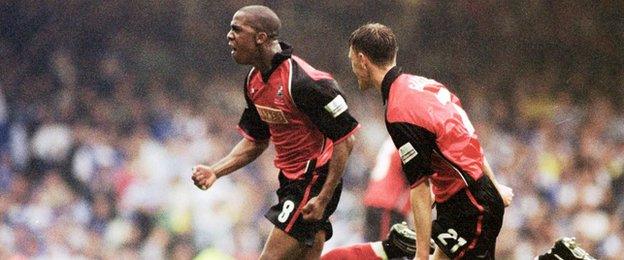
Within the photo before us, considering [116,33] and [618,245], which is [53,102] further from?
[618,245]

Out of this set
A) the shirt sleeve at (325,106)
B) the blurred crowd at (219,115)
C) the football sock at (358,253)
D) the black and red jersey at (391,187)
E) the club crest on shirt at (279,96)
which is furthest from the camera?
the blurred crowd at (219,115)

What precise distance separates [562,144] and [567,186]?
0.35m

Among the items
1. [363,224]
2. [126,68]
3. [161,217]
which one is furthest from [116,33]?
[363,224]

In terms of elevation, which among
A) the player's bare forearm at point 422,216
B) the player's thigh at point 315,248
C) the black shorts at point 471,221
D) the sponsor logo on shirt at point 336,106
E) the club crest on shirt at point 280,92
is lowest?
the player's thigh at point 315,248

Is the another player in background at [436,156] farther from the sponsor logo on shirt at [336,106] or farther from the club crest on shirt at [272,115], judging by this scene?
the club crest on shirt at [272,115]

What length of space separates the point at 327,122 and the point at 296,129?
0.70ft

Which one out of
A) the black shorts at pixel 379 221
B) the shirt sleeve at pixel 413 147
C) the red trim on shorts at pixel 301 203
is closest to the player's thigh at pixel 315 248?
the red trim on shorts at pixel 301 203

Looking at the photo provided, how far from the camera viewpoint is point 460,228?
488 cm

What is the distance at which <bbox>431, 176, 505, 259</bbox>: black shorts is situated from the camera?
Answer: 190 inches

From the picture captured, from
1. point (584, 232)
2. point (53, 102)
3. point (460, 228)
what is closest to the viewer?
point (460, 228)

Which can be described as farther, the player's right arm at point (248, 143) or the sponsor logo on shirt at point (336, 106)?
the player's right arm at point (248, 143)

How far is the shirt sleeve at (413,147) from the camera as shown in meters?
4.68

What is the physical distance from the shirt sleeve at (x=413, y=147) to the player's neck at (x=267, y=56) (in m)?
0.89

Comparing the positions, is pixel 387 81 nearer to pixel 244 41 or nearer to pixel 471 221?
pixel 471 221
